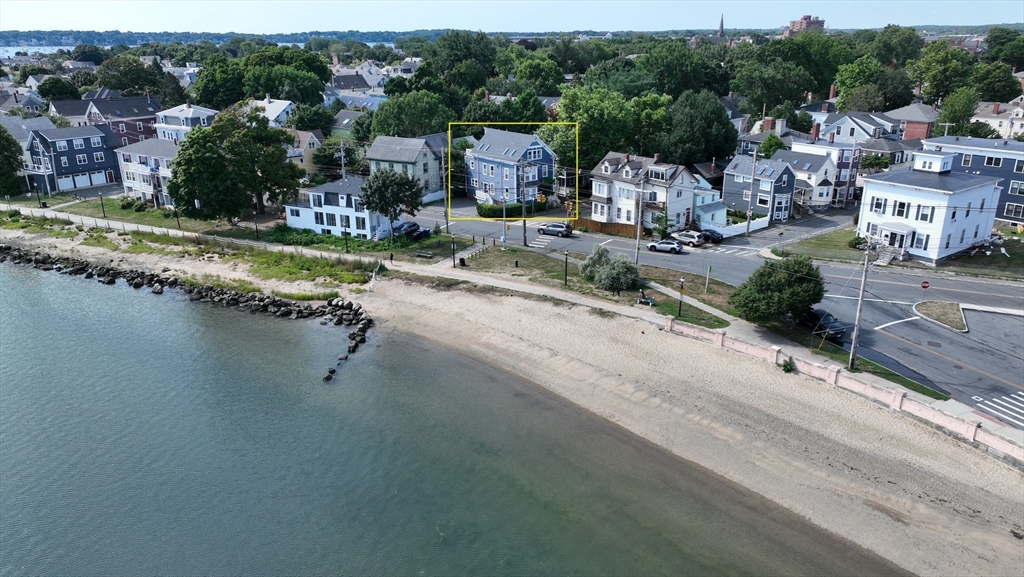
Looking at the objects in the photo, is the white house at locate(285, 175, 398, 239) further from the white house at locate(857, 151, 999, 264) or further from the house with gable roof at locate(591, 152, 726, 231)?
the white house at locate(857, 151, 999, 264)

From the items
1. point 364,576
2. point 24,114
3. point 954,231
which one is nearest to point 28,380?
point 364,576

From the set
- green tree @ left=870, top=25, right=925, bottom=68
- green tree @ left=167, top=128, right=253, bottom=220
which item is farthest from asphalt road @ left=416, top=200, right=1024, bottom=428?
green tree @ left=870, top=25, right=925, bottom=68

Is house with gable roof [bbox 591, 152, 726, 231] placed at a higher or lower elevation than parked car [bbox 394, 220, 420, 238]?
higher

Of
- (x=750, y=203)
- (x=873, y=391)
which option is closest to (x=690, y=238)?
(x=750, y=203)

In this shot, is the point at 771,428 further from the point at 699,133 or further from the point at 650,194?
the point at 699,133

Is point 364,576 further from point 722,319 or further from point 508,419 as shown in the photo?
point 722,319

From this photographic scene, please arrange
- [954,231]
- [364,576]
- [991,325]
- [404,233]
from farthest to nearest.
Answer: [404,233]
[954,231]
[991,325]
[364,576]

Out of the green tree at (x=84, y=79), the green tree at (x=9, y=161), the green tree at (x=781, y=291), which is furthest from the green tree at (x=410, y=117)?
the green tree at (x=84, y=79)
